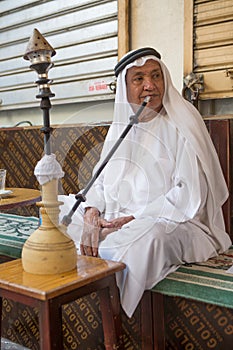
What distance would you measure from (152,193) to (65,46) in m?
2.08

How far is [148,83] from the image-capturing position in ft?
7.22

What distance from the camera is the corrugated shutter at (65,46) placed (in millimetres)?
3490

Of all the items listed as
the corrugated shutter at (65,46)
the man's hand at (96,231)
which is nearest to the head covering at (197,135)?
the man's hand at (96,231)

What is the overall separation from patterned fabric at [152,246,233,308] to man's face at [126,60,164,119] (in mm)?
831

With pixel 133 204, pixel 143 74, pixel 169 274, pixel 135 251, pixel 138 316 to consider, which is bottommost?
pixel 138 316

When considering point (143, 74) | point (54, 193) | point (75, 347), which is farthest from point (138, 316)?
point (143, 74)

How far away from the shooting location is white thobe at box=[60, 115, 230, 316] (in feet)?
5.97

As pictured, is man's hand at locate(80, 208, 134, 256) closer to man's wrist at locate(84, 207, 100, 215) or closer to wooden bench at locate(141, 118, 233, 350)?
man's wrist at locate(84, 207, 100, 215)

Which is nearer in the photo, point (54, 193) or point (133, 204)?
point (54, 193)

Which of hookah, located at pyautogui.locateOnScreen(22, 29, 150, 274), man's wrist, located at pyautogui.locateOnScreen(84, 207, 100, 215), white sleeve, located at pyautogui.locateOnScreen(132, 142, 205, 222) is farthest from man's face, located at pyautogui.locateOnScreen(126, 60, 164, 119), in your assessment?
hookah, located at pyautogui.locateOnScreen(22, 29, 150, 274)

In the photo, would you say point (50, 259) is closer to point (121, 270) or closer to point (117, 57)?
point (121, 270)

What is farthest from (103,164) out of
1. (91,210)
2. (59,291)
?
(59,291)

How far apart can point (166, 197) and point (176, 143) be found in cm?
29

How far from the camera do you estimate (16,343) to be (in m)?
2.37
